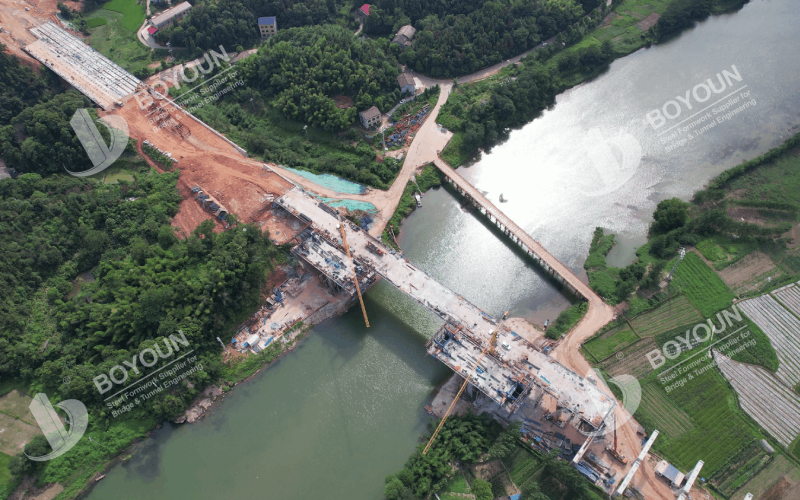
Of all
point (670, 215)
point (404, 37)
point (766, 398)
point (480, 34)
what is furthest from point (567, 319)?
point (404, 37)

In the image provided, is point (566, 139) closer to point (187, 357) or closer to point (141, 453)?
point (187, 357)

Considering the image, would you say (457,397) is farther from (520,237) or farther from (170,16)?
(170,16)

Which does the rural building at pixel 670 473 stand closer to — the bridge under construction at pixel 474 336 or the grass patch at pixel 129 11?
the bridge under construction at pixel 474 336

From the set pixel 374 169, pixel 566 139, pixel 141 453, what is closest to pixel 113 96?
pixel 374 169

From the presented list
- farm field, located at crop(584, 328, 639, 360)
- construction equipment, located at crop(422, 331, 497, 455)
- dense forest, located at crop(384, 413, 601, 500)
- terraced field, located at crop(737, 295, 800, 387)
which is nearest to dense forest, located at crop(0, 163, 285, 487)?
dense forest, located at crop(384, 413, 601, 500)

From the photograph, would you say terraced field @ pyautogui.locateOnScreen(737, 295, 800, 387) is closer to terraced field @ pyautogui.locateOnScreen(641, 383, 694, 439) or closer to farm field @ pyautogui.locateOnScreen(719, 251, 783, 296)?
farm field @ pyautogui.locateOnScreen(719, 251, 783, 296)
